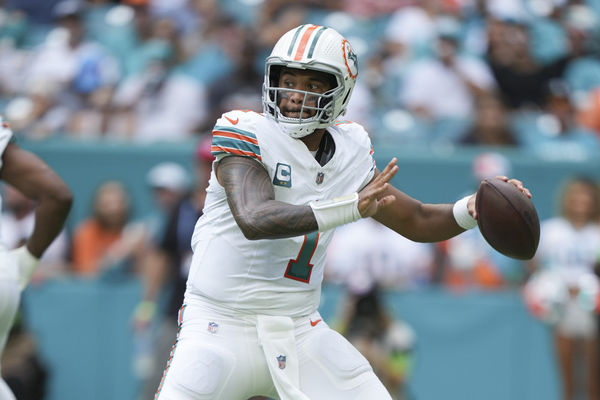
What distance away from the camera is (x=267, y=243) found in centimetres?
Answer: 363

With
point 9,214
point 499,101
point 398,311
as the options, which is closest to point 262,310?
point 398,311

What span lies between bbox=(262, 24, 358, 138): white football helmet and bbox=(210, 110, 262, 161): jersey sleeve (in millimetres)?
149

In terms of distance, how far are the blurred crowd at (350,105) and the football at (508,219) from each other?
2.31 meters

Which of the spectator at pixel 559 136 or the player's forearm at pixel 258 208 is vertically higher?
the player's forearm at pixel 258 208

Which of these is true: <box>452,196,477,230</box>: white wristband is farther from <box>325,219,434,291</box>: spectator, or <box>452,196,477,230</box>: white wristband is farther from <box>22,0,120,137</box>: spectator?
<box>22,0,120,137</box>: spectator

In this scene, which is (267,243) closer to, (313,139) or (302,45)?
(313,139)

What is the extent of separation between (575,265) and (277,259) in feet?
12.1

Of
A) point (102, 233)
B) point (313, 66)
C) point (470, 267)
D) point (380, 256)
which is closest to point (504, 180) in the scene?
point (313, 66)

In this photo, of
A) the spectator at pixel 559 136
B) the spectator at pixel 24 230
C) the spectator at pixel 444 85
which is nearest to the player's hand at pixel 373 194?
the spectator at pixel 24 230

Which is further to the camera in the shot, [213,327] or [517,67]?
[517,67]

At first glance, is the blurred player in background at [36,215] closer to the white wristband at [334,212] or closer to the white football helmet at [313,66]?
the white football helmet at [313,66]

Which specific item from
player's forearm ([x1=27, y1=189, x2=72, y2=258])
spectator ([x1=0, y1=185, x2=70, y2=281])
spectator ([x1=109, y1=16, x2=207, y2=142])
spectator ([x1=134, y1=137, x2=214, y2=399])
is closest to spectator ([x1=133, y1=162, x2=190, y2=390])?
spectator ([x1=134, y1=137, x2=214, y2=399])

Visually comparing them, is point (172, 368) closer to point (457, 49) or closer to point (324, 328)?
point (324, 328)

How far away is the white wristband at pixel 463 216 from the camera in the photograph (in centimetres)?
387
